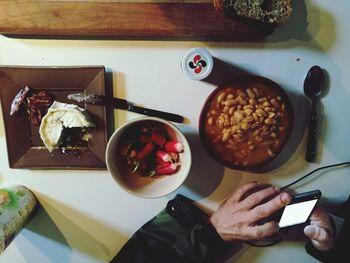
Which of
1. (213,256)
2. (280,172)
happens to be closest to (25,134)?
(213,256)

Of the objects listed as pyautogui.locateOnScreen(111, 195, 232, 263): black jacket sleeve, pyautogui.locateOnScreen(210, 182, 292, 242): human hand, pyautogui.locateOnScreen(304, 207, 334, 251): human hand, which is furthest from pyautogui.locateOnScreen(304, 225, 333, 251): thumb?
pyautogui.locateOnScreen(111, 195, 232, 263): black jacket sleeve

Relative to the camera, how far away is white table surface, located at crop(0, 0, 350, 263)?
111 centimetres

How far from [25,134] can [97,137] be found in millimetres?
241

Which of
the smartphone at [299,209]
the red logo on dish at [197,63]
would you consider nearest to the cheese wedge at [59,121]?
the red logo on dish at [197,63]

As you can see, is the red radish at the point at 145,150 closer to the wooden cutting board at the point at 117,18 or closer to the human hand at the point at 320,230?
the wooden cutting board at the point at 117,18

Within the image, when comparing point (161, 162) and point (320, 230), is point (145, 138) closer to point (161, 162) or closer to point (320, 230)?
point (161, 162)

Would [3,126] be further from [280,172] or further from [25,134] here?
[280,172]

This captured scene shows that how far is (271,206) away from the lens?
1.06 m

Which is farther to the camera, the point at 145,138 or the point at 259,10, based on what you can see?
the point at 145,138

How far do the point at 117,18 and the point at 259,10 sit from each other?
0.42m

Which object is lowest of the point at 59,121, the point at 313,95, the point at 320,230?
the point at 320,230

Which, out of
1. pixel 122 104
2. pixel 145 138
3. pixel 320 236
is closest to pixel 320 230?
pixel 320 236

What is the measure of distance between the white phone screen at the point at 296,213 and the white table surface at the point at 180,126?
9 centimetres

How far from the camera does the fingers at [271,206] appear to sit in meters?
1.06
